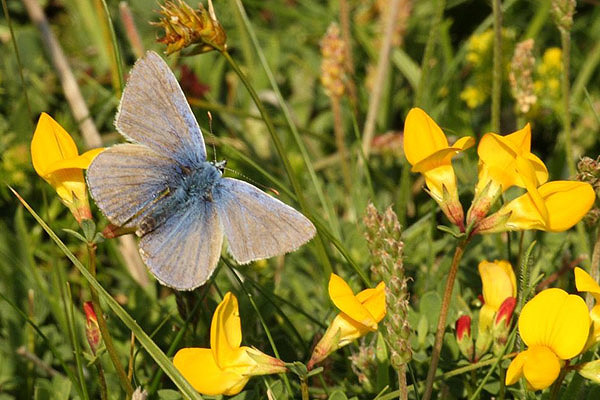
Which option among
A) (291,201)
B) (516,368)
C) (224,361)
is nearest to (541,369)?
(516,368)

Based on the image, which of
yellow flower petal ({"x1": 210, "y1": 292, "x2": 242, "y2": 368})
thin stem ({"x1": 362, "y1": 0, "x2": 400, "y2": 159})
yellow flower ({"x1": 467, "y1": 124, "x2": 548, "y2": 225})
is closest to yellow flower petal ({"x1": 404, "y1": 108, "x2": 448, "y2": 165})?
yellow flower ({"x1": 467, "y1": 124, "x2": 548, "y2": 225})

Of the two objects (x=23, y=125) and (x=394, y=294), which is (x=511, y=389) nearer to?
(x=394, y=294)

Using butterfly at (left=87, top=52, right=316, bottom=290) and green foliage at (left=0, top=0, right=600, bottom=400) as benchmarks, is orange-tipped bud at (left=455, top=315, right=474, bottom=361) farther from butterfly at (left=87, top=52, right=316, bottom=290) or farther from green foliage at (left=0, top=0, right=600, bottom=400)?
butterfly at (left=87, top=52, right=316, bottom=290)

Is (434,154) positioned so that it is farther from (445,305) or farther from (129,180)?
(129,180)

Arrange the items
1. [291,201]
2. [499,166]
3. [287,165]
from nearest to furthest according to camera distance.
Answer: [499,166], [287,165], [291,201]

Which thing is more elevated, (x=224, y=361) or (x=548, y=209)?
(x=548, y=209)

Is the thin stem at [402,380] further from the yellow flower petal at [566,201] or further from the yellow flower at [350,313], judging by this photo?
the yellow flower petal at [566,201]

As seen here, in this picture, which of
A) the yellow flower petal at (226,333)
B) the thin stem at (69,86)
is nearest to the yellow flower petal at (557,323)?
the yellow flower petal at (226,333)
